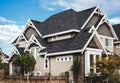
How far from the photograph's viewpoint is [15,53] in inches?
1806

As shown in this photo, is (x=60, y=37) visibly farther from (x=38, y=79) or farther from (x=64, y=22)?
(x=38, y=79)

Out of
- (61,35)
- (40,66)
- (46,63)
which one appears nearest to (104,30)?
(61,35)

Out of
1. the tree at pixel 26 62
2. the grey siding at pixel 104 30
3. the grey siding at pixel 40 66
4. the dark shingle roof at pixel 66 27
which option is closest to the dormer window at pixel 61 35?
the dark shingle roof at pixel 66 27

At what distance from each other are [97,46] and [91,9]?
8.45 m

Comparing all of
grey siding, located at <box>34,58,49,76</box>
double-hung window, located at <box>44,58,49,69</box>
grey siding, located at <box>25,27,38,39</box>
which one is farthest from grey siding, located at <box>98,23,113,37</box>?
grey siding, located at <box>25,27,38,39</box>

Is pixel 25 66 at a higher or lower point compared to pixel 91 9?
lower

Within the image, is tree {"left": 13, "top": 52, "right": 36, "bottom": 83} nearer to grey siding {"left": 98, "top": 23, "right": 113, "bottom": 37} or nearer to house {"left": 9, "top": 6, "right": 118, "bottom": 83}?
house {"left": 9, "top": 6, "right": 118, "bottom": 83}

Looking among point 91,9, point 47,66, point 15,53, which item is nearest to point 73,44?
point 47,66

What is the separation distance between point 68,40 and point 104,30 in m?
7.87

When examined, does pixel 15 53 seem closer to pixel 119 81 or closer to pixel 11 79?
pixel 11 79

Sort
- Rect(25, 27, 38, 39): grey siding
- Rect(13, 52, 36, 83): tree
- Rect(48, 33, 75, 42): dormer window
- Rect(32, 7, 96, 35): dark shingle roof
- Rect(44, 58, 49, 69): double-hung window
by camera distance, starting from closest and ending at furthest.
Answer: Rect(13, 52, 36, 83): tree, Rect(44, 58, 49, 69): double-hung window, Rect(48, 33, 75, 42): dormer window, Rect(32, 7, 96, 35): dark shingle roof, Rect(25, 27, 38, 39): grey siding

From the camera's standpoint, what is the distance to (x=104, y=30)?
45.7 metres

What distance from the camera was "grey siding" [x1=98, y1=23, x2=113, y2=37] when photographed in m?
44.8

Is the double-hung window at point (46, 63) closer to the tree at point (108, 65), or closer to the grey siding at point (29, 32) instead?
the grey siding at point (29, 32)
